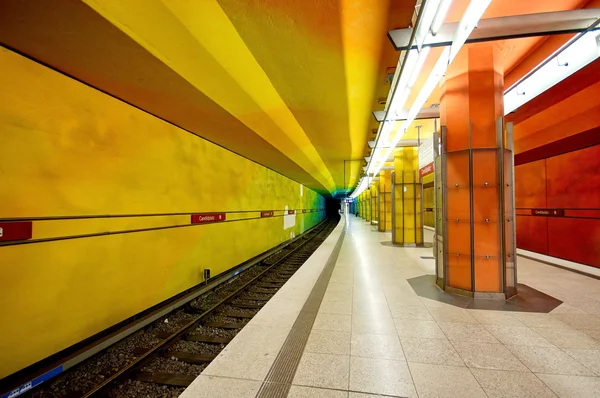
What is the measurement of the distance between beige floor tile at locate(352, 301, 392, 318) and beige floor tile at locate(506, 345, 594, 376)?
1247 millimetres

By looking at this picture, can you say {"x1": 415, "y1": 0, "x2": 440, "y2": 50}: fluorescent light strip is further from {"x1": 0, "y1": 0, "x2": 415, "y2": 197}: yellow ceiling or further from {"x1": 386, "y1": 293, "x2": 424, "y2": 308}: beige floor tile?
{"x1": 386, "y1": 293, "x2": 424, "y2": 308}: beige floor tile

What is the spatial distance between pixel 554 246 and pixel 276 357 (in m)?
8.32

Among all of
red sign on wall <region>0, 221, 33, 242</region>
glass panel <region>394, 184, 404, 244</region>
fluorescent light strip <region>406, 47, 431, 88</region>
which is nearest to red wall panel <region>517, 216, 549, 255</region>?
glass panel <region>394, 184, 404, 244</region>

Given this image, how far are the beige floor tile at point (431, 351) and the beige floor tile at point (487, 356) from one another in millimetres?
73

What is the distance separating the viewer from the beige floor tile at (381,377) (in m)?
1.82

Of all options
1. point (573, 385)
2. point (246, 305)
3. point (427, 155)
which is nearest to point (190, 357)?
point (246, 305)

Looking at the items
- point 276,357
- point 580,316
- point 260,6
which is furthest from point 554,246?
point 260,6

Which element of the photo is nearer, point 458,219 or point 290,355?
point 290,355

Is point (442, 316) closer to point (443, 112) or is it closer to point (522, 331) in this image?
point (522, 331)

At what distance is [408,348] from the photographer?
238cm

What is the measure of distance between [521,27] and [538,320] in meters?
3.35

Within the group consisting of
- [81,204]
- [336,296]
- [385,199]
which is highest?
[385,199]

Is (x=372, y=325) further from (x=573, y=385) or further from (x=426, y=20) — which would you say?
(x=426, y=20)

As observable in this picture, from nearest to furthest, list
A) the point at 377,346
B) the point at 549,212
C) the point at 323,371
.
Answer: the point at 323,371 → the point at 377,346 → the point at 549,212
